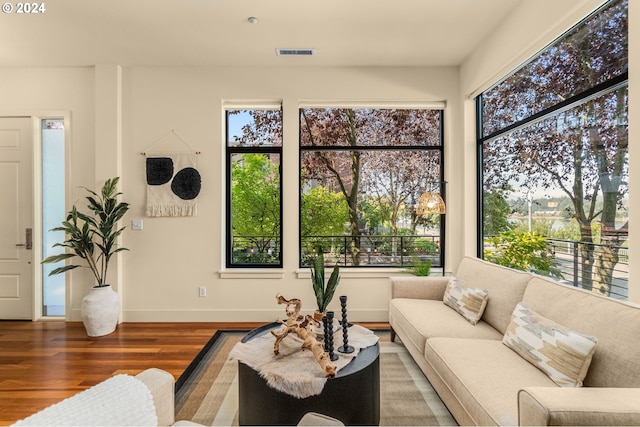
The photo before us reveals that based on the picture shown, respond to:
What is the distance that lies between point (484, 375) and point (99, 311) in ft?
11.6

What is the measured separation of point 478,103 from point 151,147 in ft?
12.2

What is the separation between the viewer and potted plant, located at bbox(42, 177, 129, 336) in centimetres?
341

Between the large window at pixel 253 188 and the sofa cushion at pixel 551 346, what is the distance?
2639 mm

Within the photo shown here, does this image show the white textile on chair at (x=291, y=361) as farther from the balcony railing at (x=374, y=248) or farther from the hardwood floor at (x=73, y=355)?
the balcony railing at (x=374, y=248)

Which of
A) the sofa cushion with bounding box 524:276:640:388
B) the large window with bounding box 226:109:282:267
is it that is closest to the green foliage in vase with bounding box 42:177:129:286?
the large window with bounding box 226:109:282:267

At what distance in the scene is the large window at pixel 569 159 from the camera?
2.08m

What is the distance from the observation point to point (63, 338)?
3367mm

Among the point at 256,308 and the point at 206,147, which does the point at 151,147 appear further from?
the point at 256,308

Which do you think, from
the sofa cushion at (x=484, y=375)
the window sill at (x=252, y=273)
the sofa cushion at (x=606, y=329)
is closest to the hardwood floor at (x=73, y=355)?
the window sill at (x=252, y=273)

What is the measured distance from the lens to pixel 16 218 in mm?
3875

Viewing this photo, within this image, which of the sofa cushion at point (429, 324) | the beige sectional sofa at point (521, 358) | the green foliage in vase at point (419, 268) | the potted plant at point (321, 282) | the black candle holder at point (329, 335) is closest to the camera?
the beige sectional sofa at point (521, 358)

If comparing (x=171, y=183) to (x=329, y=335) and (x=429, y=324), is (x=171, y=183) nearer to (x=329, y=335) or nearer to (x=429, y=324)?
(x=329, y=335)

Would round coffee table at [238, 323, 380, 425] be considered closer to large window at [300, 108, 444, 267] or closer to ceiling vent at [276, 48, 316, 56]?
large window at [300, 108, 444, 267]

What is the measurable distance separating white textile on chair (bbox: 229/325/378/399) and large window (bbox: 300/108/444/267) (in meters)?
1.78
